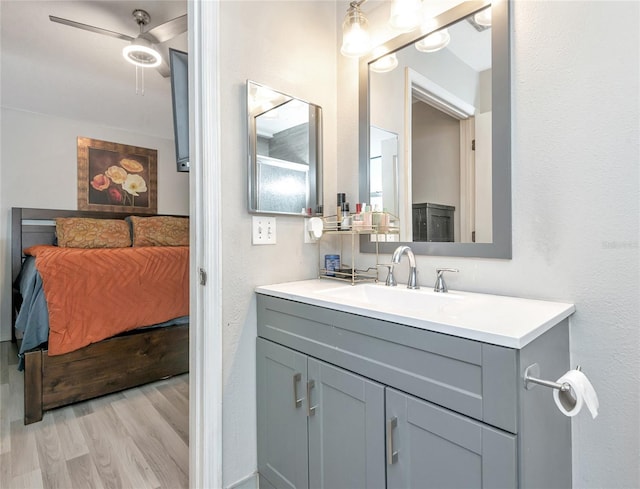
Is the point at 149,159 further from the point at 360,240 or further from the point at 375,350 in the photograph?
the point at 375,350

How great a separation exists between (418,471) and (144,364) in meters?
2.07

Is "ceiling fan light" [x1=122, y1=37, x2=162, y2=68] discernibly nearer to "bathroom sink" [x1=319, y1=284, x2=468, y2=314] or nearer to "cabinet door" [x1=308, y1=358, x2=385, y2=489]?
"bathroom sink" [x1=319, y1=284, x2=468, y2=314]

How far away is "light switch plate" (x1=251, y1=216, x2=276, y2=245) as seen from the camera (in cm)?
137

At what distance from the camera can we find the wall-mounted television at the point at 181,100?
1403 millimetres

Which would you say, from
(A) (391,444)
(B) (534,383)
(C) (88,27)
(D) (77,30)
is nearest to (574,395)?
(B) (534,383)

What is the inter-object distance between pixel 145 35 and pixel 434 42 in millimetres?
1793

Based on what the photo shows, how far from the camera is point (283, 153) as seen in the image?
4.92 ft

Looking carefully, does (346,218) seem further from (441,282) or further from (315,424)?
(315,424)

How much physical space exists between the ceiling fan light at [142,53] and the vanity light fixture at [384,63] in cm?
156

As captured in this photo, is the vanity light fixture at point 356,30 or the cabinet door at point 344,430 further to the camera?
the vanity light fixture at point 356,30

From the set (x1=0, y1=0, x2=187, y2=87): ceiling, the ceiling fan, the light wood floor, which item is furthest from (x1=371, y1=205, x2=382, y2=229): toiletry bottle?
(x1=0, y1=0, x2=187, y2=87): ceiling

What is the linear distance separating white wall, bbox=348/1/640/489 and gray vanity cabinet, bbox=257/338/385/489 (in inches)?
24.8

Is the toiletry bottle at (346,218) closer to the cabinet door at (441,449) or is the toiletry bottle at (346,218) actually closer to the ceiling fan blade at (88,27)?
the cabinet door at (441,449)

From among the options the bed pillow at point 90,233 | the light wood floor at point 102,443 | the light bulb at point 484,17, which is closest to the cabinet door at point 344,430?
the light wood floor at point 102,443
